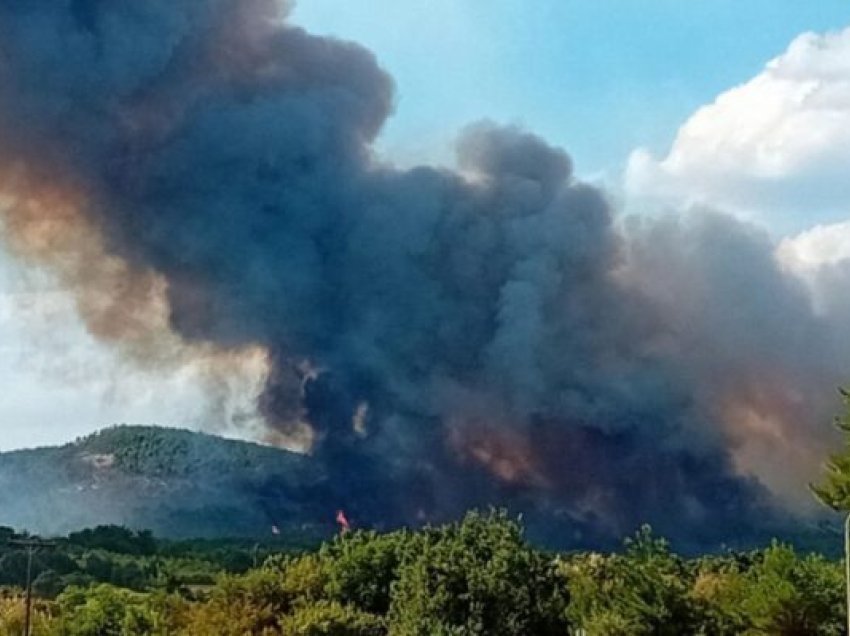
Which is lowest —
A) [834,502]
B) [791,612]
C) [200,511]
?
[791,612]

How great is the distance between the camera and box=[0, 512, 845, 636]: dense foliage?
1928 inches

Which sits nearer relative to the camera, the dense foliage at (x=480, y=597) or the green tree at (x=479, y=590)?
the dense foliage at (x=480, y=597)

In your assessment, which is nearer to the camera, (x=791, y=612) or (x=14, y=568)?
(x=791, y=612)

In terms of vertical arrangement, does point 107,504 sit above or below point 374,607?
above

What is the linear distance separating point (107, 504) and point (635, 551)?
149 metres

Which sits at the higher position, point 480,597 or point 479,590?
point 479,590

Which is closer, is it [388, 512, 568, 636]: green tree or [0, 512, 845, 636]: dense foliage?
[0, 512, 845, 636]: dense foliage

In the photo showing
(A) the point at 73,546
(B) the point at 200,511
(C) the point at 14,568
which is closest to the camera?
(C) the point at 14,568

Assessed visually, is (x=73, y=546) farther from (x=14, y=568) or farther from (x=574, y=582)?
(x=574, y=582)

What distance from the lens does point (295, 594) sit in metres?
54.6

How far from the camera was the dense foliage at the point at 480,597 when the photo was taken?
161 ft

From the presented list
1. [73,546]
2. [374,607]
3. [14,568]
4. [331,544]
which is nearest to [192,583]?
[14,568]

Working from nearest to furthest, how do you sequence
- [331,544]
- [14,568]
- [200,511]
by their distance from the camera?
[331,544]
[14,568]
[200,511]

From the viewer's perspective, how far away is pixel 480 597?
174ft
